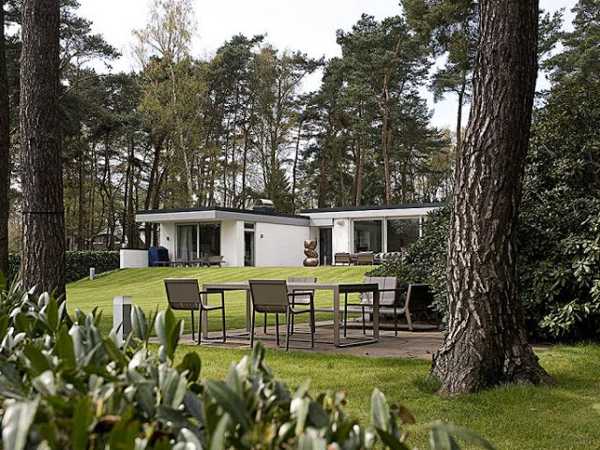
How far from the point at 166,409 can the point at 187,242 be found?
29.9 meters

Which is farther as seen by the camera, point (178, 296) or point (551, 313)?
point (178, 296)

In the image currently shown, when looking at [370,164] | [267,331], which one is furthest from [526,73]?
[370,164]

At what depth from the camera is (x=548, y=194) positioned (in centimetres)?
840

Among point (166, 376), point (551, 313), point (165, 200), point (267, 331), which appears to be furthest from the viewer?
point (165, 200)

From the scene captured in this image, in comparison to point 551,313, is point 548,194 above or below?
above

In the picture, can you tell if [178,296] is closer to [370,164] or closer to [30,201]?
[30,201]

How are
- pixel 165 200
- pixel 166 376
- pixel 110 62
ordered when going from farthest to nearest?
pixel 165 200 < pixel 110 62 < pixel 166 376

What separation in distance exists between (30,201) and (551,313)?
531 cm

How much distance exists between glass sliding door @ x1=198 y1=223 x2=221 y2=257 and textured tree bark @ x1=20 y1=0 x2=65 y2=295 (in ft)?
78.5

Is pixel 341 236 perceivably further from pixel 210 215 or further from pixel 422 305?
pixel 422 305

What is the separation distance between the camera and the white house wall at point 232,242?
2941 centimetres

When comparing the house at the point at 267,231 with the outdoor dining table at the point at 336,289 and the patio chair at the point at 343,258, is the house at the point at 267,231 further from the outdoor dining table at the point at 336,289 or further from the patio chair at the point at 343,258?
the outdoor dining table at the point at 336,289

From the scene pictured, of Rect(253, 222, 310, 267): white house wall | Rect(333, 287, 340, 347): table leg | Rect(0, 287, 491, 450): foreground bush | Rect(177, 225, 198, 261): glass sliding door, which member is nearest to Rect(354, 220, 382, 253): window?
Rect(253, 222, 310, 267): white house wall

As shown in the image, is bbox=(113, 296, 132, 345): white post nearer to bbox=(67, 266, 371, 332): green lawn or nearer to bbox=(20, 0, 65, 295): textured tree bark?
bbox=(20, 0, 65, 295): textured tree bark
